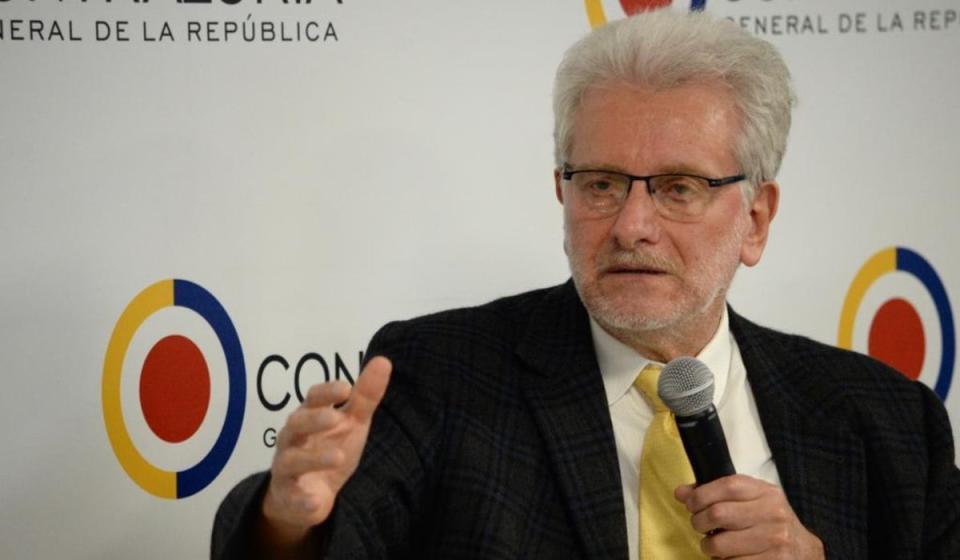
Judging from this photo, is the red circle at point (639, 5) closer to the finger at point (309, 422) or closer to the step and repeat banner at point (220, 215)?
the step and repeat banner at point (220, 215)

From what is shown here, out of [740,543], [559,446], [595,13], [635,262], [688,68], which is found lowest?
[740,543]

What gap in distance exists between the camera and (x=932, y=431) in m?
1.96

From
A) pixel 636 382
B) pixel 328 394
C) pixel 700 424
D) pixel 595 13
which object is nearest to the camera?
pixel 328 394

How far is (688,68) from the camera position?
182 centimetres

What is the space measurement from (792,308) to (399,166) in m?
0.94

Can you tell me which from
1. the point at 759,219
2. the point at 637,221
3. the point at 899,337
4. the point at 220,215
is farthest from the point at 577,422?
the point at 899,337

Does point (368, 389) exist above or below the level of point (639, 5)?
below

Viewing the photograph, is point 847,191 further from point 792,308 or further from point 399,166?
point 399,166

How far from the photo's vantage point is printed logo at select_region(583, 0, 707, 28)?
2.39 m

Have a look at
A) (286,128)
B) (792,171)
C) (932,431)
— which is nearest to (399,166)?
(286,128)

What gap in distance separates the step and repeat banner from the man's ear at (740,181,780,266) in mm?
498

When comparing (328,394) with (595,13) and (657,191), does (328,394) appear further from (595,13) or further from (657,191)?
(595,13)

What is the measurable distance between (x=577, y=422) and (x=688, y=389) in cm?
38

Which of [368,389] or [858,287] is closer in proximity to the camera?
[368,389]
